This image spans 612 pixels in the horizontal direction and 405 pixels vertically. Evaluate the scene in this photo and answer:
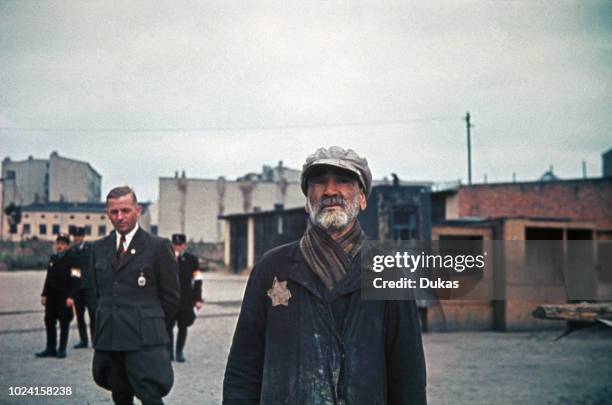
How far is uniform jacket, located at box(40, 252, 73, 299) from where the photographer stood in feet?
31.7

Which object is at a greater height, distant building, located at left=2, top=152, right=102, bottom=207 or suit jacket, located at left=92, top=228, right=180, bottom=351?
A: distant building, located at left=2, top=152, right=102, bottom=207

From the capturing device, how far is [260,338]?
281 centimetres

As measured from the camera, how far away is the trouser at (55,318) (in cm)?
946

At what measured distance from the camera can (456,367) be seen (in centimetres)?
933

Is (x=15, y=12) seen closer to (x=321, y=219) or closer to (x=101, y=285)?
(x=101, y=285)

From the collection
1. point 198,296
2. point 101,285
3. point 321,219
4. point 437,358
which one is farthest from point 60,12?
point 437,358

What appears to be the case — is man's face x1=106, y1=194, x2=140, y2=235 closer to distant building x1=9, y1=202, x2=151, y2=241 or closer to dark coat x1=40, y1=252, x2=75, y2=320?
dark coat x1=40, y1=252, x2=75, y2=320

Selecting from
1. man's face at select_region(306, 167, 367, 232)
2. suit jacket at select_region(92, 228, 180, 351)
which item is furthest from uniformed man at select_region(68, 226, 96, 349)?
man's face at select_region(306, 167, 367, 232)

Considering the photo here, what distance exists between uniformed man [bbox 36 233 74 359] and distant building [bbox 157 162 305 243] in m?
43.2

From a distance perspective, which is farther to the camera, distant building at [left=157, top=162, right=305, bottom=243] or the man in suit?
distant building at [left=157, top=162, right=305, bottom=243]

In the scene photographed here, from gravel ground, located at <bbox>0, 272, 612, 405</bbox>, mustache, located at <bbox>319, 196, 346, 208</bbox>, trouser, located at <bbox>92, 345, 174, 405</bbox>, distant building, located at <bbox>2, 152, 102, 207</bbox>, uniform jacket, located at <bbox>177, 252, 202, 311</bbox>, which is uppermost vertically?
distant building, located at <bbox>2, 152, 102, 207</bbox>

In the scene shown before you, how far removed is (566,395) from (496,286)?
20.1 feet

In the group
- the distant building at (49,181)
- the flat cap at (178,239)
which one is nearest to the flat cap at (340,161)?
the flat cap at (178,239)

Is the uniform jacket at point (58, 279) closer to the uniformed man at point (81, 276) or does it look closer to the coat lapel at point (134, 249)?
the uniformed man at point (81, 276)
